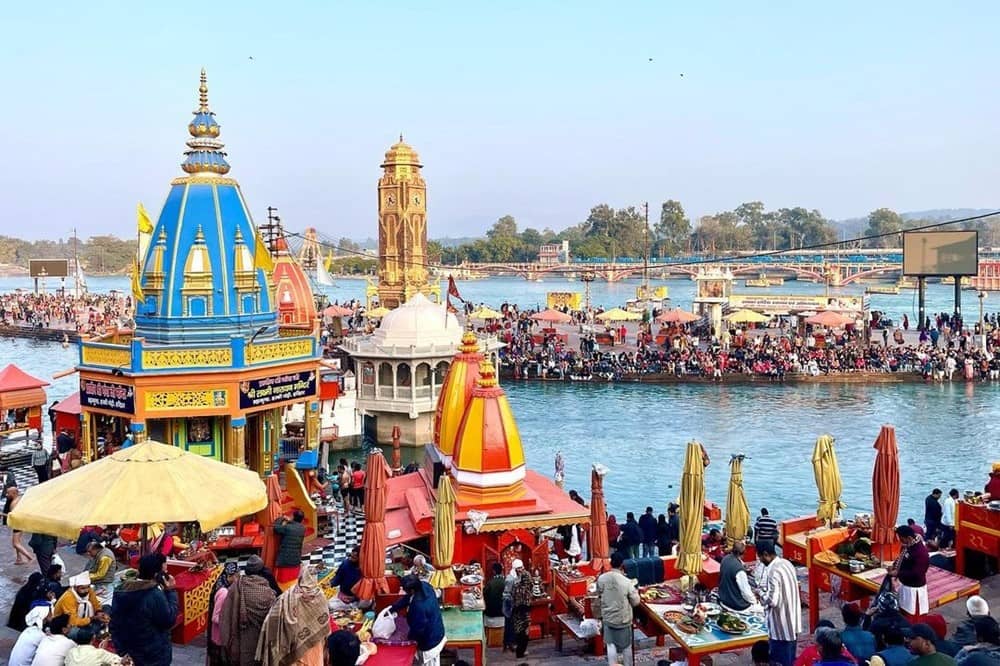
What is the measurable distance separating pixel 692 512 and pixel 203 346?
886 cm

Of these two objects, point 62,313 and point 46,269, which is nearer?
point 62,313

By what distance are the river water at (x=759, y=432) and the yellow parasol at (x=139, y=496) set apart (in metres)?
11.7

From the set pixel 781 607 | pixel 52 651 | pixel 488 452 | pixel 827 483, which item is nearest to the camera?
pixel 52 651

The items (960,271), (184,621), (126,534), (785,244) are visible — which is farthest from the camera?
(785,244)

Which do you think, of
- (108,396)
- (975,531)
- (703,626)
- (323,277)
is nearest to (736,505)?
(975,531)

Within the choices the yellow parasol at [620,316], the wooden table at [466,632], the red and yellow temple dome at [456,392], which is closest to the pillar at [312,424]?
the red and yellow temple dome at [456,392]

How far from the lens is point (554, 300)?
6531cm

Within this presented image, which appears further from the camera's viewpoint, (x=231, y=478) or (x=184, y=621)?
(x=184, y=621)

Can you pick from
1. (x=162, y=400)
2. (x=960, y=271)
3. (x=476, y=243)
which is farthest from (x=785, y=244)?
(x=162, y=400)

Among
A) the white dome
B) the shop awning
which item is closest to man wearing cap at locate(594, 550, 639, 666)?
the shop awning

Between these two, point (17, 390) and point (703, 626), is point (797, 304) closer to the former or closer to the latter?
point (17, 390)

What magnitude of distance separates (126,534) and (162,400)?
2.65 m

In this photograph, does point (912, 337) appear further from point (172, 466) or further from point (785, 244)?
point (785, 244)

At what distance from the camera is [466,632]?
8797 millimetres
